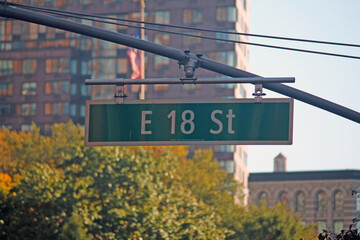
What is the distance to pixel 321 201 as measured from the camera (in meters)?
133

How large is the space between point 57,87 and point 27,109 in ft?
16.0

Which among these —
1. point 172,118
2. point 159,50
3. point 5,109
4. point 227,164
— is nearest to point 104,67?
point 5,109

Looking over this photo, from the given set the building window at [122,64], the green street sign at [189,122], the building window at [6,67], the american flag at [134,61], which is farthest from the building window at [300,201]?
the green street sign at [189,122]

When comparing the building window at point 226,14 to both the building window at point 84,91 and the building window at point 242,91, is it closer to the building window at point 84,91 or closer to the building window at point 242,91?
the building window at point 242,91

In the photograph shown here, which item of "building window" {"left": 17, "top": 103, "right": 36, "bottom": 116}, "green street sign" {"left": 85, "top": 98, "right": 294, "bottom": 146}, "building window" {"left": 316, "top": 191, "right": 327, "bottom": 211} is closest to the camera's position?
"green street sign" {"left": 85, "top": 98, "right": 294, "bottom": 146}

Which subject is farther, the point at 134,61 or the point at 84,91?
the point at 84,91

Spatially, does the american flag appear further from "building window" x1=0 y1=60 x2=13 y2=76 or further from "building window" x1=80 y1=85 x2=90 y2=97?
"building window" x1=0 y1=60 x2=13 y2=76

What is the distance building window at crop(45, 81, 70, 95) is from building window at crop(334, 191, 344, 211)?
42846 mm

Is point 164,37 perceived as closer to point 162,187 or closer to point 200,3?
point 200,3

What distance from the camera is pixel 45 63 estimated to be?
118 m

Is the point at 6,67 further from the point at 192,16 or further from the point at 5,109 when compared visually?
the point at 192,16

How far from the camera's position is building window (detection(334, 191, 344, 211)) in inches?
5140

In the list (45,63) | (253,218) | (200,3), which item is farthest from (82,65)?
(253,218)

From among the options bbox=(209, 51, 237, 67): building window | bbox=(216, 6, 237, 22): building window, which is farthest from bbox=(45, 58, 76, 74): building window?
bbox=(216, 6, 237, 22): building window
